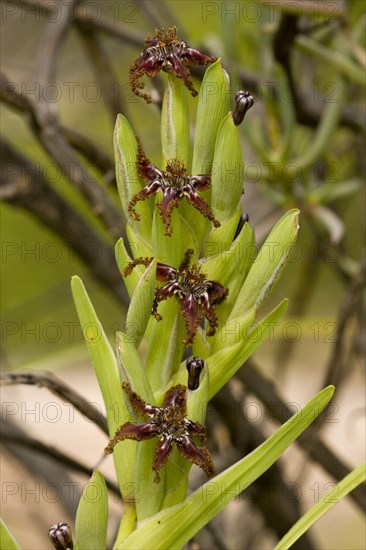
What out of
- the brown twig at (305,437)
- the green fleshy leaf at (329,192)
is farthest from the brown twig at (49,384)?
the green fleshy leaf at (329,192)

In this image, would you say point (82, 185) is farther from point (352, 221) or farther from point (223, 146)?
point (352, 221)

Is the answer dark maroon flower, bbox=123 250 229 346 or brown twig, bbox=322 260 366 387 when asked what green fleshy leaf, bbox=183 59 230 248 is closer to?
dark maroon flower, bbox=123 250 229 346

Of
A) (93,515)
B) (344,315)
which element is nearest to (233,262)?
(93,515)

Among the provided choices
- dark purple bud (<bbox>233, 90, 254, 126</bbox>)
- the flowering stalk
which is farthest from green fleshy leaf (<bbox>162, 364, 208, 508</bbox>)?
dark purple bud (<bbox>233, 90, 254, 126</bbox>)

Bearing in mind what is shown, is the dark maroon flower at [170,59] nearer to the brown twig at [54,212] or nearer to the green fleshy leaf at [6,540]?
the green fleshy leaf at [6,540]

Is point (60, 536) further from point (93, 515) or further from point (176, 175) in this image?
point (176, 175)

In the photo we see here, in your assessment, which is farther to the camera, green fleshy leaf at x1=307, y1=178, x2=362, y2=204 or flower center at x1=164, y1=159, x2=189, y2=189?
green fleshy leaf at x1=307, y1=178, x2=362, y2=204
